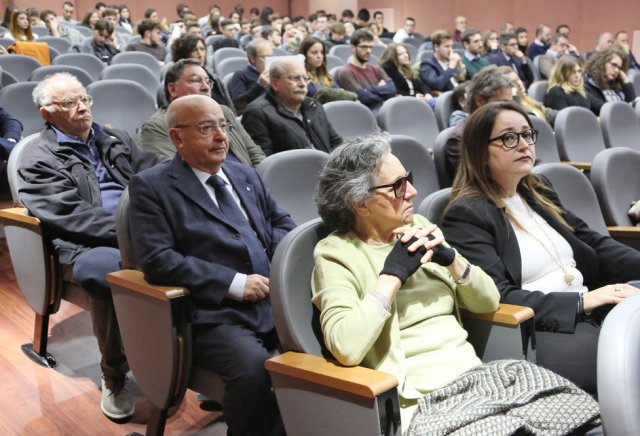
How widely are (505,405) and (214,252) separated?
0.86 metres

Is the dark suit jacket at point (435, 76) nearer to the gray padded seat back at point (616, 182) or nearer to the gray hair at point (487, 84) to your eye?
the gray hair at point (487, 84)

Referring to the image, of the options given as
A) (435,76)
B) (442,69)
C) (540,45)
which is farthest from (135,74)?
(540,45)

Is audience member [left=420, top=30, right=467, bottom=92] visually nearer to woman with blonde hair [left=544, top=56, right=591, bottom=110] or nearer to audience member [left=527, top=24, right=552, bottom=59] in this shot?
woman with blonde hair [left=544, top=56, right=591, bottom=110]

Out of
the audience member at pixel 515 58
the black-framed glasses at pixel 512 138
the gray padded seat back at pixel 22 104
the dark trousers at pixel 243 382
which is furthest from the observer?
the audience member at pixel 515 58

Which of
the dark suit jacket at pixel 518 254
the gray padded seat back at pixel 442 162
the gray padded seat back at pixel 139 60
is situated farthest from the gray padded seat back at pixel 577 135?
the gray padded seat back at pixel 139 60

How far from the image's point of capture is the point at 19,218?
248cm

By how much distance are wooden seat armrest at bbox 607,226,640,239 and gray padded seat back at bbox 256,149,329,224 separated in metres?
1.03

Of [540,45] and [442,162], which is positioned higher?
[540,45]

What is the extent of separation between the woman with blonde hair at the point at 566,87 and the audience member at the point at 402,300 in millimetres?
3819

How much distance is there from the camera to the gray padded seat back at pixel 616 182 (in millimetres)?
2686

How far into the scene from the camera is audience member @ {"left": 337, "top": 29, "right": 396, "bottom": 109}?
5109 mm

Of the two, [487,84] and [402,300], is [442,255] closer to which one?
[402,300]

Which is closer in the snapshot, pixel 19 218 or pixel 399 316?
pixel 399 316

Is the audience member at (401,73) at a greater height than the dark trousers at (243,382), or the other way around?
the audience member at (401,73)
